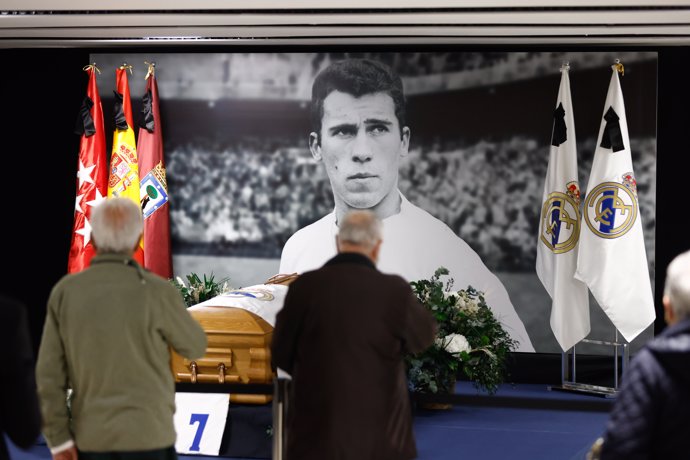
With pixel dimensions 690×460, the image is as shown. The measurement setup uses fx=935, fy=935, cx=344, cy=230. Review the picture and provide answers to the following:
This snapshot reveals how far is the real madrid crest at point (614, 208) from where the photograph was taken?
6312 millimetres

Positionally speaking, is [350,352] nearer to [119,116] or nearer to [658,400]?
[658,400]

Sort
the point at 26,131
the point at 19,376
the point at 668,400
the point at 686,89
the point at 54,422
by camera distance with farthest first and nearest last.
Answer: the point at 26,131 → the point at 686,89 → the point at 54,422 → the point at 19,376 → the point at 668,400

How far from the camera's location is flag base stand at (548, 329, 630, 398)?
639cm

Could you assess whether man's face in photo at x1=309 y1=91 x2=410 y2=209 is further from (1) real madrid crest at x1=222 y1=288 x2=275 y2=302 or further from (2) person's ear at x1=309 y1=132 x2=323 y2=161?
(1) real madrid crest at x1=222 y1=288 x2=275 y2=302

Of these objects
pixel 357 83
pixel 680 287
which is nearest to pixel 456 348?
pixel 357 83

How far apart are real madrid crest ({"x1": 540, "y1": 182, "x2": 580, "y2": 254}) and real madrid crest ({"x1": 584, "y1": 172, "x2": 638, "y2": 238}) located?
0.16m

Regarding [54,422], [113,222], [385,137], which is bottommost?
[54,422]

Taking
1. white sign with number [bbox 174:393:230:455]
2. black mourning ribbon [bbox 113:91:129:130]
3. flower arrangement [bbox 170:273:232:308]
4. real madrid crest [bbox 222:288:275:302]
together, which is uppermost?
black mourning ribbon [bbox 113:91:129:130]

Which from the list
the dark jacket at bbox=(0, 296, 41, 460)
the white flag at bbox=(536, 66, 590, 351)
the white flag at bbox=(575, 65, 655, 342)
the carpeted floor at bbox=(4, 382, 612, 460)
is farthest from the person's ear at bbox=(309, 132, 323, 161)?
the dark jacket at bbox=(0, 296, 41, 460)

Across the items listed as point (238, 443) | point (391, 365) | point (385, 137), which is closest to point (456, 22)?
point (385, 137)

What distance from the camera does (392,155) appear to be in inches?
278

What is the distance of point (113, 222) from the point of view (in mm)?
2480

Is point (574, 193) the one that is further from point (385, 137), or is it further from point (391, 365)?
point (391, 365)

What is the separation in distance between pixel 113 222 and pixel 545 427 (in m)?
3.50
